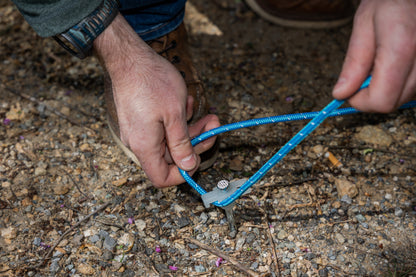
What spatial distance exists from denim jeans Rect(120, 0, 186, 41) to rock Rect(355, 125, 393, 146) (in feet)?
3.18

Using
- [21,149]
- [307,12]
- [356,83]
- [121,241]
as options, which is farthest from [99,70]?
[356,83]

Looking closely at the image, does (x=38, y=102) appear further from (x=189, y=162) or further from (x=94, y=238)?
(x=189, y=162)

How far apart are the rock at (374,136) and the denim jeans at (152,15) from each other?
968 millimetres

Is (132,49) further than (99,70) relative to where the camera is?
No

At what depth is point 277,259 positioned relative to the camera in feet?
4.23

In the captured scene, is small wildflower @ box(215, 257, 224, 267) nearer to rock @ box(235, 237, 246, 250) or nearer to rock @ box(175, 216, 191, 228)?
rock @ box(235, 237, 246, 250)

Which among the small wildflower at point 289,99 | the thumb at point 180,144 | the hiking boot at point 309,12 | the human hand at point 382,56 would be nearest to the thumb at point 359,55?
the human hand at point 382,56

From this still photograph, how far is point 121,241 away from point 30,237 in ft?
1.10

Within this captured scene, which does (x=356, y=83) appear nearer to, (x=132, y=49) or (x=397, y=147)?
(x=132, y=49)

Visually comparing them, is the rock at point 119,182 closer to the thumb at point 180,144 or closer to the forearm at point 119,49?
the thumb at point 180,144

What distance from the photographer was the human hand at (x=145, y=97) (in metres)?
1.12

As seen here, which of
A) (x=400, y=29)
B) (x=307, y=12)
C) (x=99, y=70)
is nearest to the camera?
(x=400, y=29)

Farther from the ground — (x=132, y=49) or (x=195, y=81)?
(x=132, y=49)

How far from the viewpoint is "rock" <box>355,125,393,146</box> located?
1.65m
